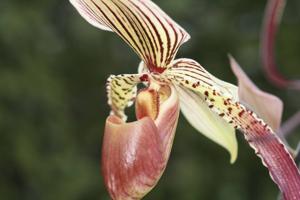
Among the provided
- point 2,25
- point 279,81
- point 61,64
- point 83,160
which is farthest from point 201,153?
point 279,81

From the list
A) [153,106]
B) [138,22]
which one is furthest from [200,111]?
[138,22]

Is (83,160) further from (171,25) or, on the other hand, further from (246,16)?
(171,25)

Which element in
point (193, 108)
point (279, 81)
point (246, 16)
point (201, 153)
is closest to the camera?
point (193, 108)

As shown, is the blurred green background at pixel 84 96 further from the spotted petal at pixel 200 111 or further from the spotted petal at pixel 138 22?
the spotted petal at pixel 138 22

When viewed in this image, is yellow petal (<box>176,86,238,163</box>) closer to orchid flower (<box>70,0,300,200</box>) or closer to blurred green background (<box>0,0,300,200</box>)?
orchid flower (<box>70,0,300,200</box>)

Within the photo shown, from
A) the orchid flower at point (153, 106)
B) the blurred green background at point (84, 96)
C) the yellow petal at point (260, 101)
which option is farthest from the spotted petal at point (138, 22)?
the blurred green background at point (84, 96)

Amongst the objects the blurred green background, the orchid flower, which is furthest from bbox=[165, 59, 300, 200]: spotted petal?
the blurred green background
